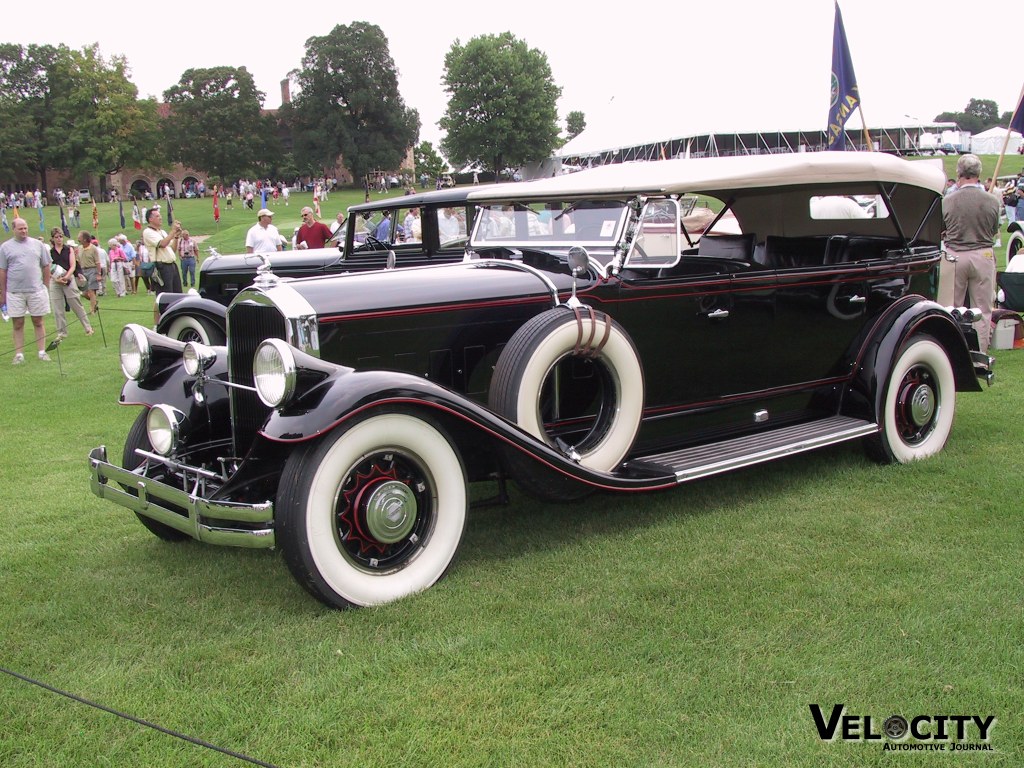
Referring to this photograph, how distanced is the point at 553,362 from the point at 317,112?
6730cm

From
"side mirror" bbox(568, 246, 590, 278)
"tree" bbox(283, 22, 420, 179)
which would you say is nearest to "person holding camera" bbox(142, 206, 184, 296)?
"side mirror" bbox(568, 246, 590, 278)

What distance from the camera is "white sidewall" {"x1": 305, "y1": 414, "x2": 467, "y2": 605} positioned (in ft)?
10.9

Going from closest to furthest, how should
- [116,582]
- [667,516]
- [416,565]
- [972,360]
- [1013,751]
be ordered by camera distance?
[1013,751]
[416,565]
[116,582]
[667,516]
[972,360]

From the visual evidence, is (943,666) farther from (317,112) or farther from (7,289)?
(317,112)

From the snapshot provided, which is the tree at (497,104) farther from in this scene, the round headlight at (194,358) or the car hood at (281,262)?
the round headlight at (194,358)

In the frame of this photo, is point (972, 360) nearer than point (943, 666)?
No

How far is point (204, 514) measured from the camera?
3.35m

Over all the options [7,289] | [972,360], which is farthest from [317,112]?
[972,360]

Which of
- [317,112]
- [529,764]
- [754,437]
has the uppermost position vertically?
[317,112]

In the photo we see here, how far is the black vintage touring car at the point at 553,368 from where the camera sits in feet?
11.4

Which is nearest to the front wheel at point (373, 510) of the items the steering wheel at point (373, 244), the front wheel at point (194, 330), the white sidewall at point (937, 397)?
the white sidewall at point (937, 397)

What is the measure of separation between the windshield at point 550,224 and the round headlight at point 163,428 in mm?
2309

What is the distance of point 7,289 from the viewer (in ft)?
32.2

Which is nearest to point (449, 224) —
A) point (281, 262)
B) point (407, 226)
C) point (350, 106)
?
point (407, 226)
